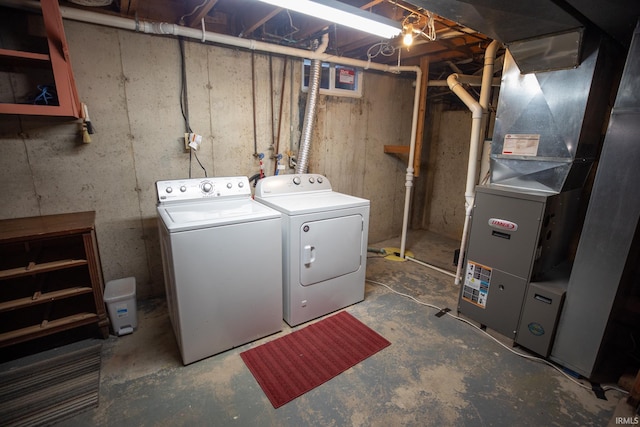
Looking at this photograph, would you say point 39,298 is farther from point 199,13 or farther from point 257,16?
point 257,16

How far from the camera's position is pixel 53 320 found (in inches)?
79.8

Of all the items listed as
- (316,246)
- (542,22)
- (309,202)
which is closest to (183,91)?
(309,202)

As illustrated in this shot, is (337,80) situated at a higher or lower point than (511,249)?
higher

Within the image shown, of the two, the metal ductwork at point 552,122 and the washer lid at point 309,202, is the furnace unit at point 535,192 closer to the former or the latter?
the metal ductwork at point 552,122

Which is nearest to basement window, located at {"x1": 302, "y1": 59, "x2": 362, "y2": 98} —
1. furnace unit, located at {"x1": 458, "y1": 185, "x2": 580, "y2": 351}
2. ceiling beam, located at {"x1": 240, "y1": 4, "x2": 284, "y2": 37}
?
ceiling beam, located at {"x1": 240, "y1": 4, "x2": 284, "y2": 37}

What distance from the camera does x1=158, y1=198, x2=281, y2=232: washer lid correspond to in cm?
181

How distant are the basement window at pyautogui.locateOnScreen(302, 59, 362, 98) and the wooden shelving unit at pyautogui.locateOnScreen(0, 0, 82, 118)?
1976mm

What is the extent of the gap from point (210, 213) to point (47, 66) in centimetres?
155

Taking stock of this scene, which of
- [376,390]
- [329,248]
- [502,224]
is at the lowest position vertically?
[376,390]

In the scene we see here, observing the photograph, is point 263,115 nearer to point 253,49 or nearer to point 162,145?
point 253,49

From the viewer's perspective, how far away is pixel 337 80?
340cm

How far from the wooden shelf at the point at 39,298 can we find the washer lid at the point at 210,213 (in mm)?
786

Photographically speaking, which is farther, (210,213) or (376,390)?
(210,213)

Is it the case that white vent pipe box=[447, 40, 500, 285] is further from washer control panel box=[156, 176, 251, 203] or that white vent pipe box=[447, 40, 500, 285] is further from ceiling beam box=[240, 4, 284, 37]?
washer control panel box=[156, 176, 251, 203]
